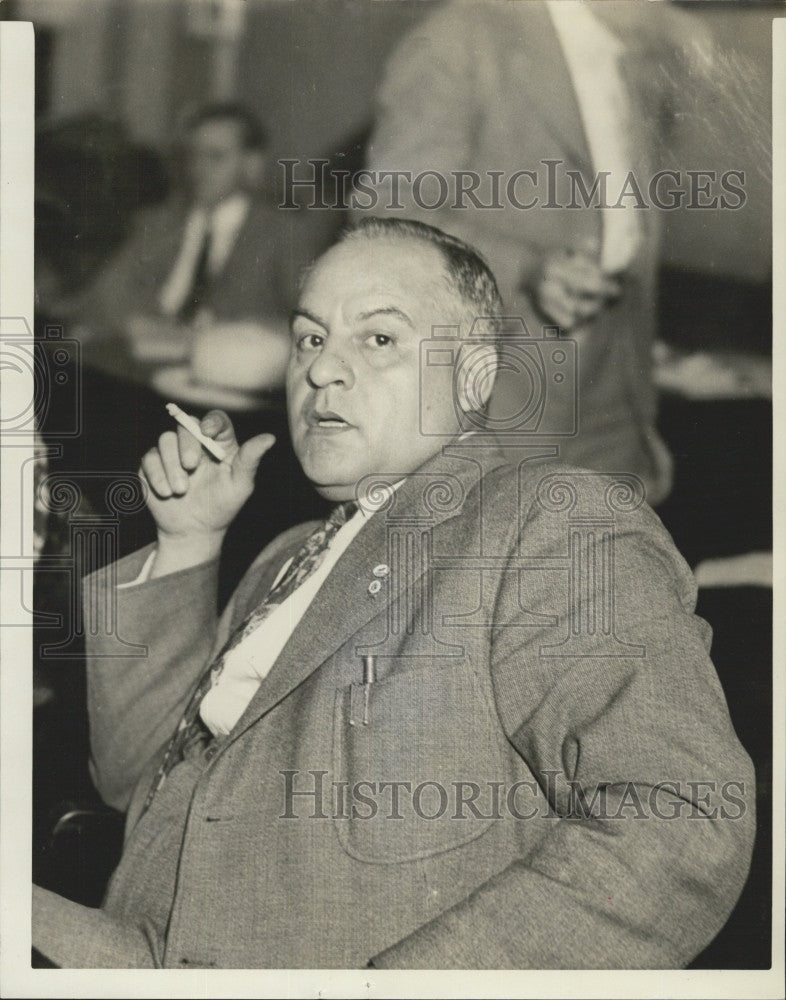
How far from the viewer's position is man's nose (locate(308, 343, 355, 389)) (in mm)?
2035

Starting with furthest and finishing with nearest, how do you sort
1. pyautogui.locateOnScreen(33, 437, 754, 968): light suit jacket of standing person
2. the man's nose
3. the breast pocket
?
the man's nose, the breast pocket, pyautogui.locateOnScreen(33, 437, 754, 968): light suit jacket of standing person

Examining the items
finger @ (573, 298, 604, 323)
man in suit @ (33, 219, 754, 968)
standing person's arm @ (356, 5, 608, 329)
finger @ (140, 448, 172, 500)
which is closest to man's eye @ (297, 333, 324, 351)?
man in suit @ (33, 219, 754, 968)

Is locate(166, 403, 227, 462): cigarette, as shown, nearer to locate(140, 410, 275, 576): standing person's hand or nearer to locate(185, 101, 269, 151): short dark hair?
locate(140, 410, 275, 576): standing person's hand

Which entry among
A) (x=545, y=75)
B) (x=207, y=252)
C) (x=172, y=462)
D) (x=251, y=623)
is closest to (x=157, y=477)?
(x=172, y=462)

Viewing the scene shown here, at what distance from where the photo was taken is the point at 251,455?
2146 mm

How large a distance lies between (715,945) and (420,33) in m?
1.86

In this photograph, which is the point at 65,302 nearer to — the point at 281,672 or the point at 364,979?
the point at 281,672

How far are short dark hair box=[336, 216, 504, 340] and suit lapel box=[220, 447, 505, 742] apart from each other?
0.93 feet

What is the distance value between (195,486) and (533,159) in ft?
3.08

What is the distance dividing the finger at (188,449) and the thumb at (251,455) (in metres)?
0.08

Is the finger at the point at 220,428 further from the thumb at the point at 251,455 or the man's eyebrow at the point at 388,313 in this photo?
the man's eyebrow at the point at 388,313

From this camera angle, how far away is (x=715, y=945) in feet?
6.64

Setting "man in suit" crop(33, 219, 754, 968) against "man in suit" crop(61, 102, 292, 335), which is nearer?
"man in suit" crop(33, 219, 754, 968)

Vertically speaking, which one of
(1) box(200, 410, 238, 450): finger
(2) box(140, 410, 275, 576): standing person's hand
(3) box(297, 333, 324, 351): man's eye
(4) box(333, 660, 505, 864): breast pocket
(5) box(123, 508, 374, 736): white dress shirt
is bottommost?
(4) box(333, 660, 505, 864): breast pocket
